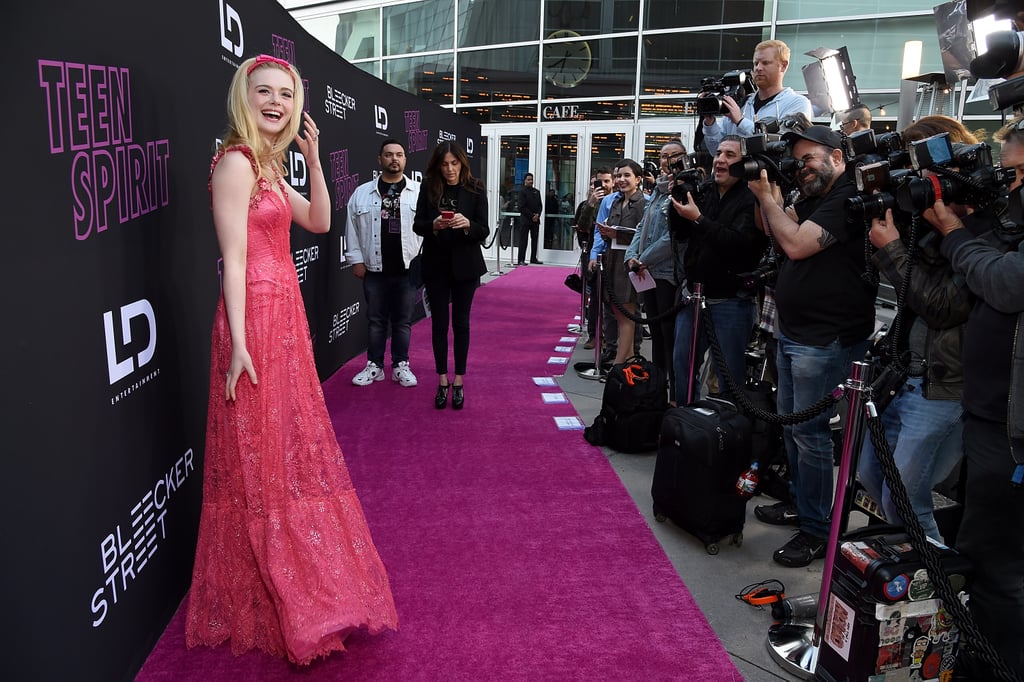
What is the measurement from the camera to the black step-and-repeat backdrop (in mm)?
1658

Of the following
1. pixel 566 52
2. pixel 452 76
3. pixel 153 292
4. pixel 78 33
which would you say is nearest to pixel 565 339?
pixel 153 292

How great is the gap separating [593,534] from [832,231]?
64.0 inches

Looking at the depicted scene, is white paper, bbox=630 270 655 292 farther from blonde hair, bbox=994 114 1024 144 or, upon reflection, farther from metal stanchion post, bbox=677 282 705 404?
blonde hair, bbox=994 114 1024 144

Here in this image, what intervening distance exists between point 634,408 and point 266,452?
8.18ft

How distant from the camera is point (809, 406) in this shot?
287cm

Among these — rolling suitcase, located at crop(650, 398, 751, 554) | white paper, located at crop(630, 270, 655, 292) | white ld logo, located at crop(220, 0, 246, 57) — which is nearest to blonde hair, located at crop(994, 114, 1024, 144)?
rolling suitcase, located at crop(650, 398, 751, 554)

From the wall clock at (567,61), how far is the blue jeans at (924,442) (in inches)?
514

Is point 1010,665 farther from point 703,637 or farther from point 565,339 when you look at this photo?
point 565,339

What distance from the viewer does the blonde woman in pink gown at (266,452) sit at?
2.20 m

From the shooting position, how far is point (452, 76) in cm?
1584

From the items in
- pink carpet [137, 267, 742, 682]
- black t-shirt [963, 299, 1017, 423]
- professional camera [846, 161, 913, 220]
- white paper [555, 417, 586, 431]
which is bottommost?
white paper [555, 417, 586, 431]

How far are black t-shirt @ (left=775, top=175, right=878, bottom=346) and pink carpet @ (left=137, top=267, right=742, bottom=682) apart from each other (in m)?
1.15

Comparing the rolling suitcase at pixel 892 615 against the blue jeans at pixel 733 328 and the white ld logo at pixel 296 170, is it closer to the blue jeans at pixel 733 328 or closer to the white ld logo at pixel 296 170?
the blue jeans at pixel 733 328

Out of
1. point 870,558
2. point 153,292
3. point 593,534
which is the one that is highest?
point 153,292
